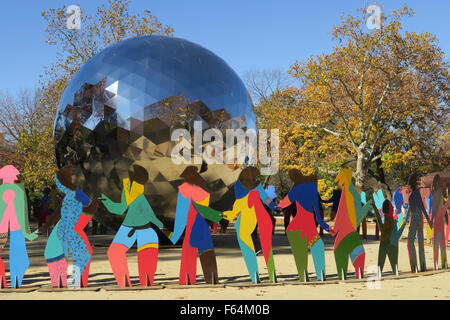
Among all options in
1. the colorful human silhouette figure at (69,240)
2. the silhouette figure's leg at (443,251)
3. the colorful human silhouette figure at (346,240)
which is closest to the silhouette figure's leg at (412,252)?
the silhouette figure's leg at (443,251)

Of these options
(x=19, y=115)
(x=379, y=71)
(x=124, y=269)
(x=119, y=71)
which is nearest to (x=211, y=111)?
(x=119, y=71)

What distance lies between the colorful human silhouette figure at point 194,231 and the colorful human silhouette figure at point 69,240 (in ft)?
4.72

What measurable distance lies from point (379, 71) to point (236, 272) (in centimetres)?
1976

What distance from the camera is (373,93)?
25.8 meters

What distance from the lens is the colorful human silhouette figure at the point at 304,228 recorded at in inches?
317

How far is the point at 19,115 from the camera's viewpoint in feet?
135

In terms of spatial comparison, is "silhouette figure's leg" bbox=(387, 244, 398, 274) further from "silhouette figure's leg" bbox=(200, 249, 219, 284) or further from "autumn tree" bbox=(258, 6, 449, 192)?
"autumn tree" bbox=(258, 6, 449, 192)

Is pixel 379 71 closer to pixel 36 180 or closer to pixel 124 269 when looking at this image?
pixel 36 180

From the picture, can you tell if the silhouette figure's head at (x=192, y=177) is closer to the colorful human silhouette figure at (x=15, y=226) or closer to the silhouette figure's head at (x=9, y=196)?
the colorful human silhouette figure at (x=15, y=226)

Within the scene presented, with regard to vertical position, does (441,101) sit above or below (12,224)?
above

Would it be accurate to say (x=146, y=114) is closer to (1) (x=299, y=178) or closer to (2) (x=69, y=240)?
(2) (x=69, y=240)

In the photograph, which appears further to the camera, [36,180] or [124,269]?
[36,180]
